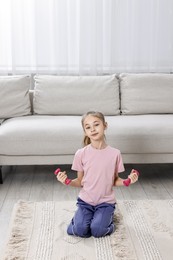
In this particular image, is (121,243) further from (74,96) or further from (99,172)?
(74,96)

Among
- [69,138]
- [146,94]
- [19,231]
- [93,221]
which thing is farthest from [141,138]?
[19,231]

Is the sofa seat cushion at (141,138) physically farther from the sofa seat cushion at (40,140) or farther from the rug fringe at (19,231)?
the rug fringe at (19,231)

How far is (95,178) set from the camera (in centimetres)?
197

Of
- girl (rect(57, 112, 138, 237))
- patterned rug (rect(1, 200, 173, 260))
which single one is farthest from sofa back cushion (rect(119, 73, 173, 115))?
girl (rect(57, 112, 138, 237))

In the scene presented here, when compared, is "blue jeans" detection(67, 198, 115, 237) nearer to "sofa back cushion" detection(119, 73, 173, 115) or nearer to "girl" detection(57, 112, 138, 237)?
"girl" detection(57, 112, 138, 237)

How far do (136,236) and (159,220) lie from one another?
24 cm

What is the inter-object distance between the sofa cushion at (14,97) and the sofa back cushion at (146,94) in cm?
82

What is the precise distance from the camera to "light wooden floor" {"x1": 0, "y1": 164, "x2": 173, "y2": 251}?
8.05 ft

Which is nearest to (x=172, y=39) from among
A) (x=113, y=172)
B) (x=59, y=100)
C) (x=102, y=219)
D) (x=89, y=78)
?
(x=89, y=78)

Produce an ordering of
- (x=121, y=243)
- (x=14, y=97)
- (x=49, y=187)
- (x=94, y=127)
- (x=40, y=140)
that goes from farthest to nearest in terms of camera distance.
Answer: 1. (x=14, y=97)
2. (x=49, y=187)
3. (x=40, y=140)
4. (x=94, y=127)
5. (x=121, y=243)

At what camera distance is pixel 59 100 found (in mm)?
3041

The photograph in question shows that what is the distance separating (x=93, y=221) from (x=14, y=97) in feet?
4.87

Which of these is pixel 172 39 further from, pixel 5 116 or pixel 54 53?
pixel 5 116

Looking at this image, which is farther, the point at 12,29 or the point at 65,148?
the point at 12,29
